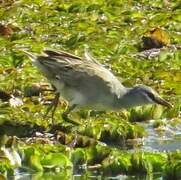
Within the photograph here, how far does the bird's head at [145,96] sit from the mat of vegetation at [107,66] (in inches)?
11.2

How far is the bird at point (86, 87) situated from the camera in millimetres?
12602

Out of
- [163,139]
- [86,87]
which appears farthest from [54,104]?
[163,139]

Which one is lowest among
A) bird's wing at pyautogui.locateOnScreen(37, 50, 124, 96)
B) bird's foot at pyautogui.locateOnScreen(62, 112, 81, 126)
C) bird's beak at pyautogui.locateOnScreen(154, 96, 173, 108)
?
bird's foot at pyautogui.locateOnScreen(62, 112, 81, 126)

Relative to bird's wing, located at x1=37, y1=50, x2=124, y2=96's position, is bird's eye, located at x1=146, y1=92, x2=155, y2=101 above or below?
below

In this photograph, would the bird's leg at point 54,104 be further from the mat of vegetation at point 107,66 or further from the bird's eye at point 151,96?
the bird's eye at point 151,96

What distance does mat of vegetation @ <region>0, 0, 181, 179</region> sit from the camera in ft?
35.9

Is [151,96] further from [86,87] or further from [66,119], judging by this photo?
[66,119]

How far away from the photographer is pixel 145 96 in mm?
12750

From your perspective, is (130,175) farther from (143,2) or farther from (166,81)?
(143,2)

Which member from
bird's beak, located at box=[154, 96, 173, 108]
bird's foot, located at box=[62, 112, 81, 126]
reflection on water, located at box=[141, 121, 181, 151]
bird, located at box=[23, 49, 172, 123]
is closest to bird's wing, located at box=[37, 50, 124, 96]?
bird, located at box=[23, 49, 172, 123]

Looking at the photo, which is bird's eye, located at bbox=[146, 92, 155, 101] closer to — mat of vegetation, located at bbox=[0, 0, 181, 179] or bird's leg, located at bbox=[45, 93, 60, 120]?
mat of vegetation, located at bbox=[0, 0, 181, 179]

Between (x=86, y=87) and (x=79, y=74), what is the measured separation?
0.18 m

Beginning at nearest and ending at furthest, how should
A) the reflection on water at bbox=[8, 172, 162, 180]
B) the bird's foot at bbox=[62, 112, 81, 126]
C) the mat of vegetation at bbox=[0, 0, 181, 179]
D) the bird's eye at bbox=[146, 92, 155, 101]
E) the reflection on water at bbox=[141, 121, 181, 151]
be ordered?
the reflection on water at bbox=[8, 172, 162, 180], the mat of vegetation at bbox=[0, 0, 181, 179], the reflection on water at bbox=[141, 121, 181, 151], the bird's foot at bbox=[62, 112, 81, 126], the bird's eye at bbox=[146, 92, 155, 101]

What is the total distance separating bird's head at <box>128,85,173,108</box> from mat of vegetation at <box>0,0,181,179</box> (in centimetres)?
28
